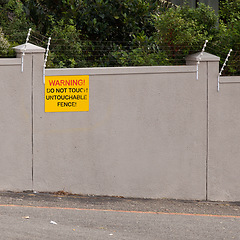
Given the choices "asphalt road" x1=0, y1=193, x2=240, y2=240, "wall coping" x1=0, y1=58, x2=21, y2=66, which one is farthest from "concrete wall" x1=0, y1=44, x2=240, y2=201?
"asphalt road" x1=0, y1=193, x2=240, y2=240

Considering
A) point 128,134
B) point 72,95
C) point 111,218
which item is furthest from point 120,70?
point 111,218

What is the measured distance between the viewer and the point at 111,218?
8.69 m

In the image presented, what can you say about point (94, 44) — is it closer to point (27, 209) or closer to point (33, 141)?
point (33, 141)

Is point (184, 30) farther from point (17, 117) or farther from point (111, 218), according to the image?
point (111, 218)

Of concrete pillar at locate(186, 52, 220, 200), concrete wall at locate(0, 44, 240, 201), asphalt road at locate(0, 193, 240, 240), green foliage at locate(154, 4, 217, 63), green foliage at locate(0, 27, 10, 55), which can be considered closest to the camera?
asphalt road at locate(0, 193, 240, 240)

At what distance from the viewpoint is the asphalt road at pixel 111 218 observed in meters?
7.66

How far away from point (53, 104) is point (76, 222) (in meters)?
2.92

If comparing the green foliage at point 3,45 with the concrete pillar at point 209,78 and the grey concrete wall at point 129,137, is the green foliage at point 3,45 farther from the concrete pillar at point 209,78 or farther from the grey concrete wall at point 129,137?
the concrete pillar at point 209,78

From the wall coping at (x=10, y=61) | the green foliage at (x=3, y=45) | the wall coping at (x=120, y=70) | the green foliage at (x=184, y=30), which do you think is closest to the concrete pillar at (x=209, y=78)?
the wall coping at (x=120, y=70)

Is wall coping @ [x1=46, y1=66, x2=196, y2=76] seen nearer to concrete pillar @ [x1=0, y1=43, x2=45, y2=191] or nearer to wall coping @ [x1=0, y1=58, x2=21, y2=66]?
concrete pillar @ [x1=0, y1=43, x2=45, y2=191]

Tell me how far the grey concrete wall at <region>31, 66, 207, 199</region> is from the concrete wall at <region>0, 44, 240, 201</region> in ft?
0.07

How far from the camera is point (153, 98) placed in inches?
415

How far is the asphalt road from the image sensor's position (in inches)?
301

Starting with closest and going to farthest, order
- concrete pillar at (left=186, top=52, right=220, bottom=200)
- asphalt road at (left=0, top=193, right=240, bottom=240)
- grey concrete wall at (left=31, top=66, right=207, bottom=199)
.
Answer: asphalt road at (left=0, top=193, right=240, bottom=240) < grey concrete wall at (left=31, top=66, right=207, bottom=199) < concrete pillar at (left=186, top=52, right=220, bottom=200)
